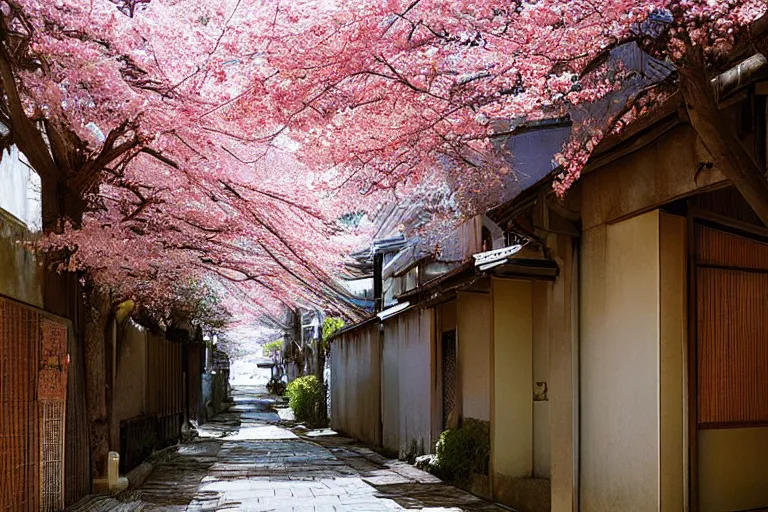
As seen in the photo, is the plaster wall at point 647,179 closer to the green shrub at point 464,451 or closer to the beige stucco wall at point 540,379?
the beige stucco wall at point 540,379

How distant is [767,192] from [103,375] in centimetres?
1134

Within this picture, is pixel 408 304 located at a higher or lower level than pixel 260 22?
lower

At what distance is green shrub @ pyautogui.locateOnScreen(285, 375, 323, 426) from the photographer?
37875mm

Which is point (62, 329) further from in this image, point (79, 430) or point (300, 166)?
point (300, 166)

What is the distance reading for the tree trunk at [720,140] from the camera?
582cm

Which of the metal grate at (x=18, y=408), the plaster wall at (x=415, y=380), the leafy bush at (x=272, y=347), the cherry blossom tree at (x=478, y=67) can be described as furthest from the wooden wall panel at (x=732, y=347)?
the leafy bush at (x=272, y=347)

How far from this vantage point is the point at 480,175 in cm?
1366

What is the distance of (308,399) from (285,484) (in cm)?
2304

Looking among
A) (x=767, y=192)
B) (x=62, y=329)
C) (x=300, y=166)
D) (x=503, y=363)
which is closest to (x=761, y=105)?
(x=767, y=192)

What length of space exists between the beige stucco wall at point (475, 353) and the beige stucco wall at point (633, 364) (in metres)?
4.22

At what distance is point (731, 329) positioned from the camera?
9203mm

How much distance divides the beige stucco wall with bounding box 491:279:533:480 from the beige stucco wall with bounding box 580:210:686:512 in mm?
3542

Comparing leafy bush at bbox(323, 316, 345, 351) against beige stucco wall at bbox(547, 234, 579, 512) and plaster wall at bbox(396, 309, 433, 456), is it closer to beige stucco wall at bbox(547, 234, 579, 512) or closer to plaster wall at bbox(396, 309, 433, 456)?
plaster wall at bbox(396, 309, 433, 456)

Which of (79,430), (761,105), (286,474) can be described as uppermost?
(761,105)
